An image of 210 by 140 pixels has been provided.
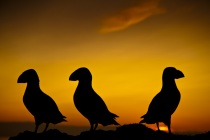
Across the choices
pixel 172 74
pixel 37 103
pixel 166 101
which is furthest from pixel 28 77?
pixel 172 74

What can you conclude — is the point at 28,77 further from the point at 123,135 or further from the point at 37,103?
the point at 123,135

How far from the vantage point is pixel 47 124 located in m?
11.3

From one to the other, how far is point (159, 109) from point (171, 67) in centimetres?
174

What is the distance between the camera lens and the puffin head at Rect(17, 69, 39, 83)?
1171 centimetres

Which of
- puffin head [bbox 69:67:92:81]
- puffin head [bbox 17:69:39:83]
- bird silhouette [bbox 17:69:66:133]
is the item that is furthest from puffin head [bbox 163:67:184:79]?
puffin head [bbox 17:69:39:83]

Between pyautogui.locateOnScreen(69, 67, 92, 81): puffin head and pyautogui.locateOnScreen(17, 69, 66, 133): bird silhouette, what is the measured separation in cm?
144

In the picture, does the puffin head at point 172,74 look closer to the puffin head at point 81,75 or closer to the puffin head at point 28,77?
the puffin head at point 81,75

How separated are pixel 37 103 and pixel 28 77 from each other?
1149 millimetres

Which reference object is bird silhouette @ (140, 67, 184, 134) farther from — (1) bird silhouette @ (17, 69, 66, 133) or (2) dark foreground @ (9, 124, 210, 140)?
(1) bird silhouette @ (17, 69, 66, 133)

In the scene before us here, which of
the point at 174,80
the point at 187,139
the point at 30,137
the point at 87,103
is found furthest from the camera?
the point at 174,80

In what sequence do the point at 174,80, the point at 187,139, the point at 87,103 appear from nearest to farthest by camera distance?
the point at 187,139, the point at 87,103, the point at 174,80

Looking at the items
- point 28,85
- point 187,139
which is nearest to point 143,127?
point 187,139

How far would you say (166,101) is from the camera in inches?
434

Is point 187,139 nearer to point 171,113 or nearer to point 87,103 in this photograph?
point 171,113
